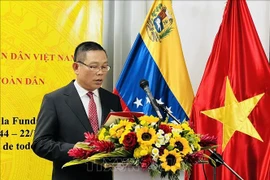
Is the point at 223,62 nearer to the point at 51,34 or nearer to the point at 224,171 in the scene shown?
the point at 224,171

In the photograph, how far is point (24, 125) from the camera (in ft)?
9.37

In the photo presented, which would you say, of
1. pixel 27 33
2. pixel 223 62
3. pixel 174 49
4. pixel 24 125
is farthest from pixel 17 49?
pixel 223 62

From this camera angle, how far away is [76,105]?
208 cm

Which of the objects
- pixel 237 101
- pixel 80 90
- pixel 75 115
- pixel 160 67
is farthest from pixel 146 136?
pixel 160 67

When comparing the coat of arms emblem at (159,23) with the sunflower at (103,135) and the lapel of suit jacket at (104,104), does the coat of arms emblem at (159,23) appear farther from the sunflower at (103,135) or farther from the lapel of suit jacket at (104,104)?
the sunflower at (103,135)

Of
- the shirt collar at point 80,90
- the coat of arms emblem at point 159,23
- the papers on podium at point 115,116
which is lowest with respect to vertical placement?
the papers on podium at point 115,116

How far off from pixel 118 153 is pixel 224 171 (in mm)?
1582

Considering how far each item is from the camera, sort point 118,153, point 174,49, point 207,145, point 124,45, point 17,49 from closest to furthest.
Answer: point 118,153
point 207,145
point 17,49
point 174,49
point 124,45

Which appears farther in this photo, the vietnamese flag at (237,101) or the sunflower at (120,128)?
the vietnamese flag at (237,101)

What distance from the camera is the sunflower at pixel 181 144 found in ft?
4.99

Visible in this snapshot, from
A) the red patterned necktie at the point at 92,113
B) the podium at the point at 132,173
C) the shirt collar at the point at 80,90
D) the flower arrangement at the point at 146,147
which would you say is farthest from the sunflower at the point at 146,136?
the shirt collar at the point at 80,90

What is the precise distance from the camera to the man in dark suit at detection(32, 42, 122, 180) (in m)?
1.93

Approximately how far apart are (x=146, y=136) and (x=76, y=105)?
25.8 inches

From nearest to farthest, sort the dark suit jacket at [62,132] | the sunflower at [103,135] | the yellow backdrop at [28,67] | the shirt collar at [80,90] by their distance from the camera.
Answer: the sunflower at [103,135], the dark suit jacket at [62,132], the shirt collar at [80,90], the yellow backdrop at [28,67]
